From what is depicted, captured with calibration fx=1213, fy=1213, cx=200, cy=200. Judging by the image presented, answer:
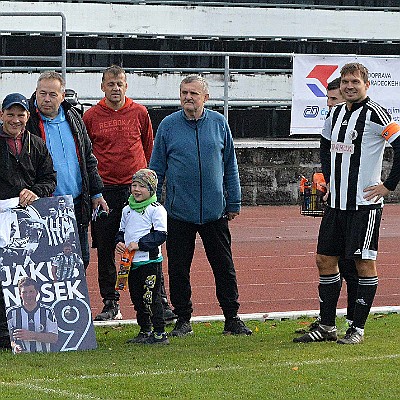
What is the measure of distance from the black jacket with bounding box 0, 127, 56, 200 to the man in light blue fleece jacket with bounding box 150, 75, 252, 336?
1.14 m

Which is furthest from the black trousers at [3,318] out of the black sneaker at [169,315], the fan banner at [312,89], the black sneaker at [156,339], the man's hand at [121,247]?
the fan banner at [312,89]

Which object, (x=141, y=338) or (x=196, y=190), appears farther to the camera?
(x=196, y=190)

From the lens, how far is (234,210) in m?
10.2

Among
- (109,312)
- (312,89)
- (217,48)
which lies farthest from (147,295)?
(217,48)

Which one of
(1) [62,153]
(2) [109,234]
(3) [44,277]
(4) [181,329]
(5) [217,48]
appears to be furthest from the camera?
(5) [217,48]

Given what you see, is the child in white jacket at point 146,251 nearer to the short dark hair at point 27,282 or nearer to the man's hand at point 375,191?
the short dark hair at point 27,282

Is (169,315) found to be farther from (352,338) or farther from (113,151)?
(352,338)

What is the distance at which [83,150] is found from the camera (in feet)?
32.3

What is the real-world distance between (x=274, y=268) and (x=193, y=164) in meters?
4.77

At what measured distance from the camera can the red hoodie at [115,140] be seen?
10.7m

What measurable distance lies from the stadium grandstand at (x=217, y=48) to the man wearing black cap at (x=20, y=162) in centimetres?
1048

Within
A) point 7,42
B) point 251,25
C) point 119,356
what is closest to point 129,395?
point 119,356

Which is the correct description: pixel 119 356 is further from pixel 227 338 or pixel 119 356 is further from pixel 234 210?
pixel 234 210

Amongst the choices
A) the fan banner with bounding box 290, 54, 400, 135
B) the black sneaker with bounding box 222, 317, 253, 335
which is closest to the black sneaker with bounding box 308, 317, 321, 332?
the black sneaker with bounding box 222, 317, 253, 335
